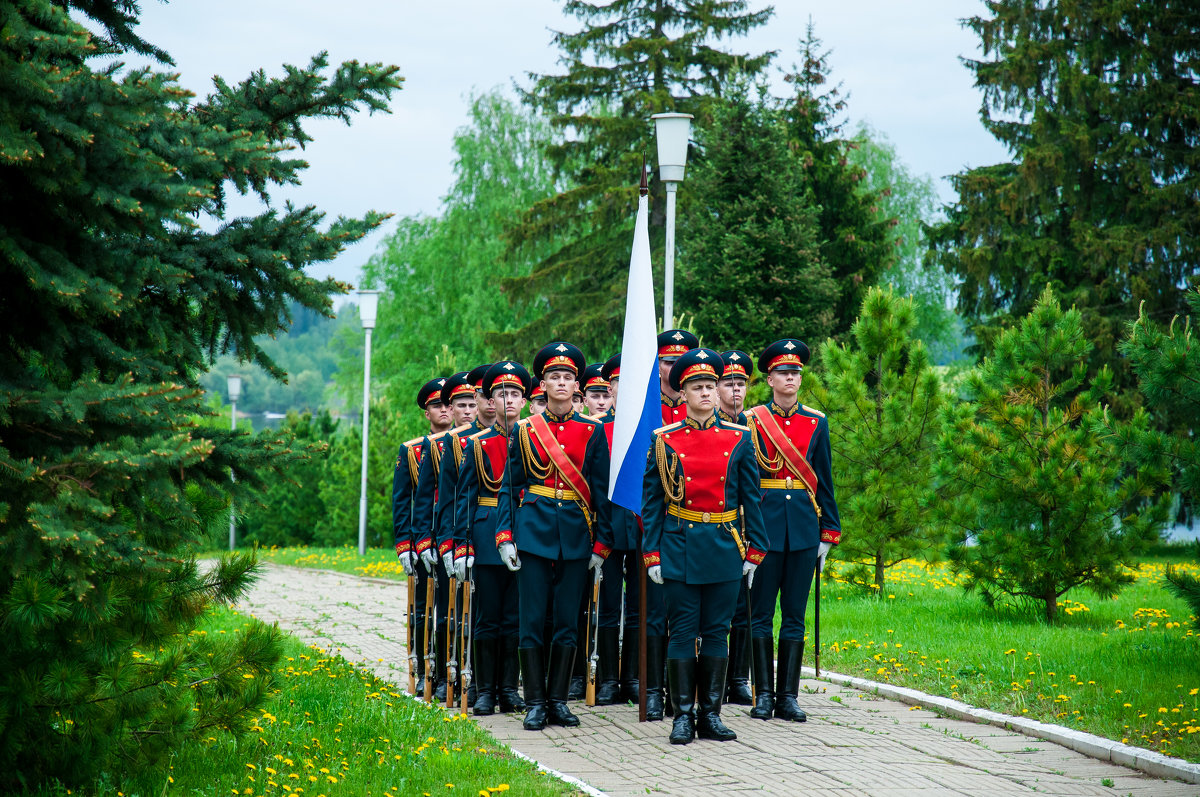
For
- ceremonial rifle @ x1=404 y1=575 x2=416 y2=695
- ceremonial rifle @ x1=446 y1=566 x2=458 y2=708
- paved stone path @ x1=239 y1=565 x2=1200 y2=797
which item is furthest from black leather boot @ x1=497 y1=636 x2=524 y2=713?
ceremonial rifle @ x1=404 y1=575 x2=416 y2=695

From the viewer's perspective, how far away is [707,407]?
271 inches

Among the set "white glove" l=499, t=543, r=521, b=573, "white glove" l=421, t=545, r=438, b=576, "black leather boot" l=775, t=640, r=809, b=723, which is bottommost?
"black leather boot" l=775, t=640, r=809, b=723

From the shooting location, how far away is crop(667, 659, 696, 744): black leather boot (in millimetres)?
6688

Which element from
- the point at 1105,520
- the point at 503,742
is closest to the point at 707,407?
the point at 503,742

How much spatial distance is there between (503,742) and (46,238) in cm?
384

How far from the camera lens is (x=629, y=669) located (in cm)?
814

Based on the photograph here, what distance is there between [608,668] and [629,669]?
0.48ft

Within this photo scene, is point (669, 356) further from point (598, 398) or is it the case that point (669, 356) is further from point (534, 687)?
point (534, 687)

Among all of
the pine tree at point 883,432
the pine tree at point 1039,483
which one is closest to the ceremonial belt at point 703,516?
the pine tree at point 1039,483

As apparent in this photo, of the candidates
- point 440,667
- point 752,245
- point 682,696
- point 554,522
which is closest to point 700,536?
point 682,696

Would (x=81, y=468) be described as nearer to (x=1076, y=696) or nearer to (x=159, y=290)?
(x=159, y=290)

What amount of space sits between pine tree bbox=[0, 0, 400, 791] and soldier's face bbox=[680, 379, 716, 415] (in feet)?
7.57

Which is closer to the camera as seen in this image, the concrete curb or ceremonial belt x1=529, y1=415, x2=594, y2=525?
the concrete curb

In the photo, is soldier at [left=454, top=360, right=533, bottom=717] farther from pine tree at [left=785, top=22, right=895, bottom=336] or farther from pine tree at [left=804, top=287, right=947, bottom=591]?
pine tree at [left=785, top=22, right=895, bottom=336]
